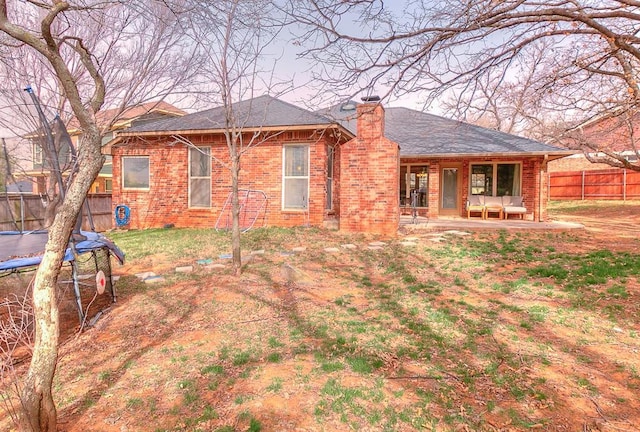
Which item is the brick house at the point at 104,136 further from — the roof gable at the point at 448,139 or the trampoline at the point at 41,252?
the roof gable at the point at 448,139

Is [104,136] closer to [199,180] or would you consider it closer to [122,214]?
[199,180]

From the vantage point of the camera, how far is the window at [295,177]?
11.2 m

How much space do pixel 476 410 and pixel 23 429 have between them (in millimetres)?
3027

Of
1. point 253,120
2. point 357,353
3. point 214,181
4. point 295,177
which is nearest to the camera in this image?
point 357,353

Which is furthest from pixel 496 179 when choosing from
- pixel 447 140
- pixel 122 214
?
pixel 122 214

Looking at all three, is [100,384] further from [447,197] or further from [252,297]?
[447,197]

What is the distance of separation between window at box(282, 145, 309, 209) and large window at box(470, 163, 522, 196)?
7.19 m

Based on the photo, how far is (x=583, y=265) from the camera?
6.83 m

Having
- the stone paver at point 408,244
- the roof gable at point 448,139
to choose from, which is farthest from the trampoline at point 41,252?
the roof gable at point 448,139

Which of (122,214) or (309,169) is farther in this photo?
(122,214)

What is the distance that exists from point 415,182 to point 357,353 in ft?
41.7

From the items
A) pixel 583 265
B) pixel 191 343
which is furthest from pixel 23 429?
pixel 583 265

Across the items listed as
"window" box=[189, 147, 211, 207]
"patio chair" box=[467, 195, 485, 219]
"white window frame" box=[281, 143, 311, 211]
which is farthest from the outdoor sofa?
"window" box=[189, 147, 211, 207]

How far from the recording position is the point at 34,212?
42.2ft
